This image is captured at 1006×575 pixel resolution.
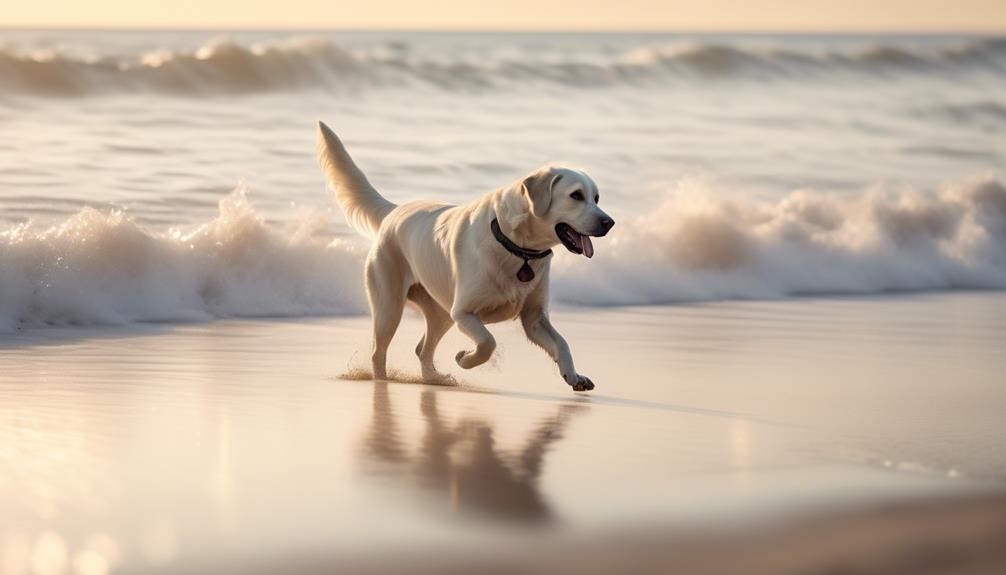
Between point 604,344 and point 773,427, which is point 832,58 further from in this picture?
point 773,427

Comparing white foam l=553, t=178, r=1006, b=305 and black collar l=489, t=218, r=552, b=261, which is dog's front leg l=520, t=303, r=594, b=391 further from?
white foam l=553, t=178, r=1006, b=305

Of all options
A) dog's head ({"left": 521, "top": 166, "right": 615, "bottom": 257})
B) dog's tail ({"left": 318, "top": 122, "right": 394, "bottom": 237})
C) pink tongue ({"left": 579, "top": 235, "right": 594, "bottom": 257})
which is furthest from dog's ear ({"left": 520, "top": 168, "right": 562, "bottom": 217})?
dog's tail ({"left": 318, "top": 122, "right": 394, "bottom": 237})

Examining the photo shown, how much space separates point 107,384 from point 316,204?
31.2ft

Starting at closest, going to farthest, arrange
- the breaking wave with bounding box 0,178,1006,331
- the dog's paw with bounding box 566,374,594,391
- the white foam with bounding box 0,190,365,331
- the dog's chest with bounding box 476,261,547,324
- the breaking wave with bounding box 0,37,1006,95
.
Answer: the dog's paw with bounding box 566,374,594,391
the dog's chest with bounding box 476,261,547,324
the white foam with bounding box 0,190,365,331
the breaking wave with bounding box 0,178,1006,331
the breaking wave with bounding box 0,37,1006,95

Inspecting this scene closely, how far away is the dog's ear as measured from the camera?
7695 mm

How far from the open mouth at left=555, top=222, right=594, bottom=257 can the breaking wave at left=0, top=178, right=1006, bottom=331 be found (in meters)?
4.70

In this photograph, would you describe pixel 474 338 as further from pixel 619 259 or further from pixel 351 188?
pixel 619 259

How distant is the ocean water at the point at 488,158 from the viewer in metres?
13.0

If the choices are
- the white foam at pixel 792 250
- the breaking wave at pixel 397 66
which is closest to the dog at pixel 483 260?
the white foam at pixel 792 250

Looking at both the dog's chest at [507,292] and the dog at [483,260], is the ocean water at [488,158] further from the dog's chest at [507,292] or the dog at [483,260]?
the dog's chest at [507,292]

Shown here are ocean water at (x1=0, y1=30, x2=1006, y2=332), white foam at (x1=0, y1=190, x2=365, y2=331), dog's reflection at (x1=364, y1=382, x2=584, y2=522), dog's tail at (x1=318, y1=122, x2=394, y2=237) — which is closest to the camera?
dog's reflection at (x1=364, y1=382, x2=584, y2=522)

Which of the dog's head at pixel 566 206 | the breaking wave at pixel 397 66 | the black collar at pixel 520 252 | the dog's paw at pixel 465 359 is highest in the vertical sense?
the breaking wave at pixel 397 66

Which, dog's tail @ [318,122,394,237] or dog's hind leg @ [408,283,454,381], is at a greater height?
dog's tail @ [318,122,394,237]

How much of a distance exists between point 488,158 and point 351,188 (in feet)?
42.7
